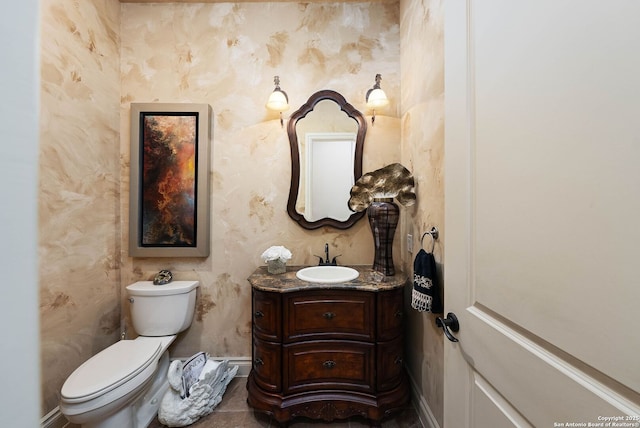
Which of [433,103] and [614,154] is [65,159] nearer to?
[433,103]

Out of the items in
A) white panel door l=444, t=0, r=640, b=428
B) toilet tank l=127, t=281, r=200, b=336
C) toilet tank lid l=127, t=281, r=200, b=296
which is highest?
white panel door l=444, t=0, r=640, b=428

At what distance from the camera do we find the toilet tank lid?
5.38 feet

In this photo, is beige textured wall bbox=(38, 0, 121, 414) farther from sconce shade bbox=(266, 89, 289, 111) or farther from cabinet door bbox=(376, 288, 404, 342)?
cabinet door bbox=(376, 288, 404, 342)

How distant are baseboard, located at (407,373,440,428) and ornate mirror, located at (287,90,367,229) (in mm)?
1135

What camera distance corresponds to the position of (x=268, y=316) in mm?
1411

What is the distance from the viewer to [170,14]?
1.85 meters

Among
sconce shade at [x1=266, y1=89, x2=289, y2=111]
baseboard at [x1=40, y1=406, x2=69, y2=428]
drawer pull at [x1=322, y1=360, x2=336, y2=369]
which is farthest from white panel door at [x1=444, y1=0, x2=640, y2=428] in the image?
baseboard at [x1=40, y1=406, x2=69, y2=428]

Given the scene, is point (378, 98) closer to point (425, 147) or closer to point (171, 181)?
point (425, 147)

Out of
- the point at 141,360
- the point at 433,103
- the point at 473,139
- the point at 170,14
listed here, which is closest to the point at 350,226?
the point at 433,103

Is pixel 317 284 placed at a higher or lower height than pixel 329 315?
higher

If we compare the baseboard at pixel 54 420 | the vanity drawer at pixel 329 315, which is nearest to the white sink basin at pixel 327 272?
the vanity drawer at pixel 329 315

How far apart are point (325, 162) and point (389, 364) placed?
4.56ft

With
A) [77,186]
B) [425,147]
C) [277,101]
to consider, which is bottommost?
[77,186]

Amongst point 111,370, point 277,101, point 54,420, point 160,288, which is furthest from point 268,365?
point 277,101
